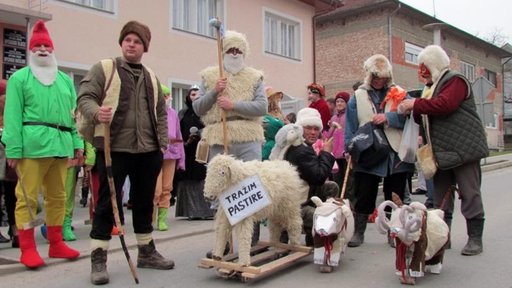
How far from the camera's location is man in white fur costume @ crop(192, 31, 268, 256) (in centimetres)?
479

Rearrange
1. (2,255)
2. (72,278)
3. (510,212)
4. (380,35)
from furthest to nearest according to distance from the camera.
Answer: (380,35)
(510,212)
(2,255)
(72,278)

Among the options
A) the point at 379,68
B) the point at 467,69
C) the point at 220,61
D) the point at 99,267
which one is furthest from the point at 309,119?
the point at 467,69

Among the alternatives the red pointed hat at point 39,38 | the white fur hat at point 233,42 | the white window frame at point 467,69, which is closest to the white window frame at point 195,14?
the red pointed hat at point 39,38

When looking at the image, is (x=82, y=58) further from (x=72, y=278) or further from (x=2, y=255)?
(x=72, y=278)

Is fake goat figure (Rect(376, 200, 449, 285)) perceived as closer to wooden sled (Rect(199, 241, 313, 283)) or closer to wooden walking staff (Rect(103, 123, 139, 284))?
wooden sled (Rect(199, 241, 313, 283))

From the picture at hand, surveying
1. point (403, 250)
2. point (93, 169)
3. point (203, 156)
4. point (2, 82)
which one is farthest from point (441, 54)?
point (2, 82)

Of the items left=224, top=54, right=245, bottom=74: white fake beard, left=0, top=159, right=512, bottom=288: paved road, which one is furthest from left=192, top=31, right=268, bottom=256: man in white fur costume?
left=0, top=159, right=512, bottom=288: paved road

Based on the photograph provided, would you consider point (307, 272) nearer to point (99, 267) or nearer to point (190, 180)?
point (99, 267)

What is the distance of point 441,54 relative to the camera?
5047 millimetres

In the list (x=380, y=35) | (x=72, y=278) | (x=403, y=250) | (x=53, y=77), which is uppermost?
(x=380, y=35)

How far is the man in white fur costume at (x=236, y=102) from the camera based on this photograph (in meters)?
4.79

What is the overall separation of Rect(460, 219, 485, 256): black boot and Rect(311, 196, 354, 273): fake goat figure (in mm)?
1342

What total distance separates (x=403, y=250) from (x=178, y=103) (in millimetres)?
10084

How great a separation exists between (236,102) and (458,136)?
6.93 ft
